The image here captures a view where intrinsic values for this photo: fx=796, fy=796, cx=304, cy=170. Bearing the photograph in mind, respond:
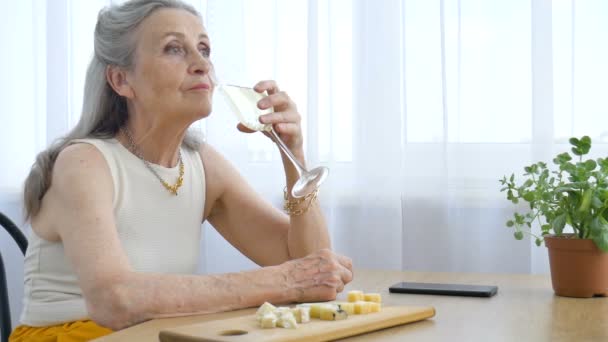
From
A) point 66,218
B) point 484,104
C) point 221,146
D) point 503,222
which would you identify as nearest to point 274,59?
point 221,146

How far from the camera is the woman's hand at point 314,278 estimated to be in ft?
4.54

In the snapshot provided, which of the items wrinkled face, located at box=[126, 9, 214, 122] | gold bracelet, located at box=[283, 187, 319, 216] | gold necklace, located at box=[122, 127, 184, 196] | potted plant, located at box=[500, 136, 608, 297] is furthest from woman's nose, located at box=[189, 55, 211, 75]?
potted plant, located at box=[500, 136, 608, 297]

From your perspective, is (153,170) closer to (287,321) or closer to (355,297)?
(355,297)

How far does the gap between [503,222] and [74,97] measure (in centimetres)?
153

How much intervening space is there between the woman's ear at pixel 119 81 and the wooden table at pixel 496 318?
684 millimetres

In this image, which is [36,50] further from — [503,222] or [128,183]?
[503,222]

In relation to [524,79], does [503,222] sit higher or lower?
lower

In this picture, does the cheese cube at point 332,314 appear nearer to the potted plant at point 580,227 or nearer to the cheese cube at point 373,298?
the cheese cube at point 373,298

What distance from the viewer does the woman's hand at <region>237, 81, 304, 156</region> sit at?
1552 millimetres

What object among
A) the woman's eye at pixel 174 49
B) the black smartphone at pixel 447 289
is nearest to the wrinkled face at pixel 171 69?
the woman's eye at pixel 174 49

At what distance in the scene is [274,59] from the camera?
2.55 metres

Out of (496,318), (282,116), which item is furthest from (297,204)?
(496,318)

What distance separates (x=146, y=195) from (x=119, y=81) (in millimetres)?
284

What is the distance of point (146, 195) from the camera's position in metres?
1.76
